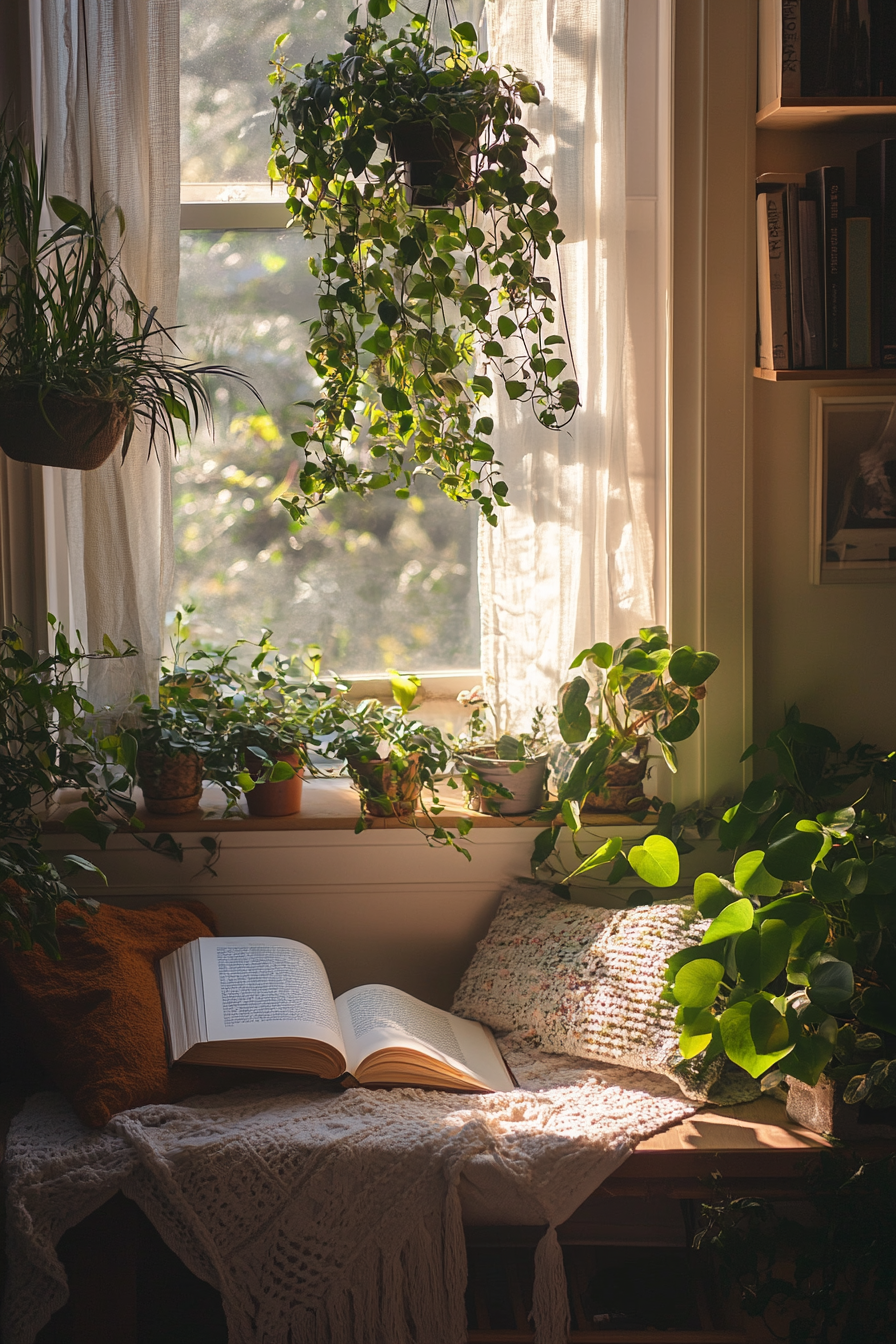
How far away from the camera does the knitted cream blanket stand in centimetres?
124

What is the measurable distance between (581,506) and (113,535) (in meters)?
0.82

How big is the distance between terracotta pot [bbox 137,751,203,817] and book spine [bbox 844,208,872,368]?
1.33 m

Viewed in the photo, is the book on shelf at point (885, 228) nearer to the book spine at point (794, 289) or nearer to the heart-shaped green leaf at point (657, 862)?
the book spine at point (794, 289)

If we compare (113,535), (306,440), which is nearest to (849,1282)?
(306,440)

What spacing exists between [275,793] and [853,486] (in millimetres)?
1180

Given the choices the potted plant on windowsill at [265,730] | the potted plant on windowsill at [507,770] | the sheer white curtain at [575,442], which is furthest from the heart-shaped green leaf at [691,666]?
the potted plant on windowsill at [265,730]

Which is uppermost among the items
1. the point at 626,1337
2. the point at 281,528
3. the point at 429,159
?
the point at 429,159

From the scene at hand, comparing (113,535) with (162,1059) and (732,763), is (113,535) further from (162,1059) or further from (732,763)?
(732,763)

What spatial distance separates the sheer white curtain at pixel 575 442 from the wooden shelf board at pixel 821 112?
0.83ft

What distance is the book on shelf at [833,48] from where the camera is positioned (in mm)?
1588

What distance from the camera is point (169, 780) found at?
1.83 metres

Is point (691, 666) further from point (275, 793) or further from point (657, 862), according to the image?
point (275, 793)

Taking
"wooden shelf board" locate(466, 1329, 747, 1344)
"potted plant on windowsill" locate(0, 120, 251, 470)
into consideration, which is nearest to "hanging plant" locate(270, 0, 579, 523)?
"potted plant on windowsill" locate(0, 120, 251, 470)

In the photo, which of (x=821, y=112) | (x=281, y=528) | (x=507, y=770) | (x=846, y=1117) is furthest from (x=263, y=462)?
(x=846, y=1117)
